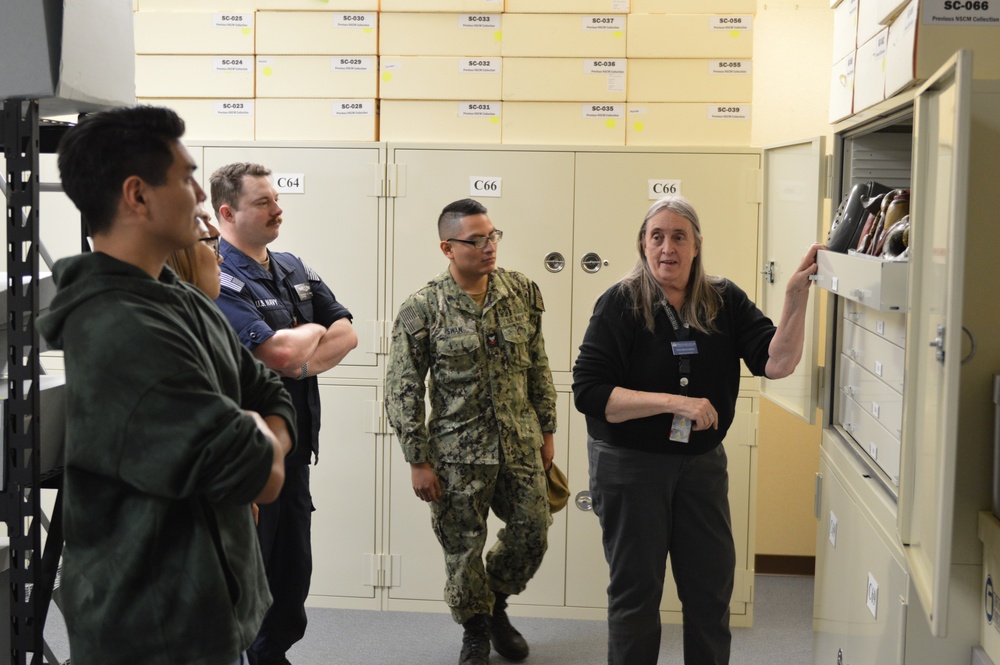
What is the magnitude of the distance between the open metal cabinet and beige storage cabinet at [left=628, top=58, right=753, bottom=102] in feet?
4.03

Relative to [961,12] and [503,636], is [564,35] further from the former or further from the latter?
[503,636]

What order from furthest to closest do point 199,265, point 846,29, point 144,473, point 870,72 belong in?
point 846,29 → point 870,72 → point 199,265 → point 144,473

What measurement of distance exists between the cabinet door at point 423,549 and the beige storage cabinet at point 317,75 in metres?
1.44

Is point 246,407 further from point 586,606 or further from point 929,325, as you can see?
point 586,606

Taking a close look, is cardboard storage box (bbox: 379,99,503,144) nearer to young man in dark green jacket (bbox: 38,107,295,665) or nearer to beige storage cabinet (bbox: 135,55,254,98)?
beige storage cabinet (bbox: 135,55,254,98)

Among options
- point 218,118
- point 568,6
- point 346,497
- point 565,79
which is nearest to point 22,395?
point 346,497

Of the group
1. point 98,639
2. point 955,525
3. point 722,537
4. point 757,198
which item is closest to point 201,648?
point 98,639

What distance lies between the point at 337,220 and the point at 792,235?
1856 millimetres

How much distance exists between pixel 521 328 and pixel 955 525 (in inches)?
66.0

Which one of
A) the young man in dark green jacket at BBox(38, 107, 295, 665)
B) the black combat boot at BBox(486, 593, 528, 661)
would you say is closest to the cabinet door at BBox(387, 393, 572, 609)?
the black combat boot at BBox(486, 593, 528, 661)

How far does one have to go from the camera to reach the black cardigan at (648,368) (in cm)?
264

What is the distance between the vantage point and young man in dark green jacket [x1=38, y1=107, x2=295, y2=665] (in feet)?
4.48

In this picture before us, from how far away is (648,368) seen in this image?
105 inches

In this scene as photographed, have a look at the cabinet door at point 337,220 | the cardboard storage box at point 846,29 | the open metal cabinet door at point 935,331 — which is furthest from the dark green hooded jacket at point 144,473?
the cabinet door at point 337,220
